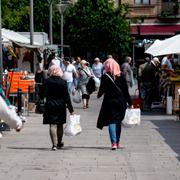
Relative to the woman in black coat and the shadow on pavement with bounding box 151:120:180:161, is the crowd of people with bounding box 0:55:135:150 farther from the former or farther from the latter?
the shadow on pavement with bounding box 151:120:180:161

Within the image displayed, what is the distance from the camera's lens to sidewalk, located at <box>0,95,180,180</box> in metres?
10.5

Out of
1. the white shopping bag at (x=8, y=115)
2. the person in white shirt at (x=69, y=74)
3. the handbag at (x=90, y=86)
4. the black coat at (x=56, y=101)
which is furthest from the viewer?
the person in white shirt at (x=69, y=74)

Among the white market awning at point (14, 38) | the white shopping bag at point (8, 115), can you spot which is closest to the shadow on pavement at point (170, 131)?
the white market awning at point (14, 38)

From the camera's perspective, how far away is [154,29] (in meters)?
56.0

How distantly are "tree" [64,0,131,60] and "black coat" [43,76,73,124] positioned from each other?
33.2 m

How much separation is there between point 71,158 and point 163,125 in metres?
6.31

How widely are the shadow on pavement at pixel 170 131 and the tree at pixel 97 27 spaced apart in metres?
27.9

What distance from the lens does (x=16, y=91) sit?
66.7 ft

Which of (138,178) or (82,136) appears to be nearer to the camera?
(138,178)

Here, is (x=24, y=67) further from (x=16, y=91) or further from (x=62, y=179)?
(x=62, y=179)

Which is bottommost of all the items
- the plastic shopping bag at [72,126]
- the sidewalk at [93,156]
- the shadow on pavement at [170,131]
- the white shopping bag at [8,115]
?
the shadow on pavement at [170,131]

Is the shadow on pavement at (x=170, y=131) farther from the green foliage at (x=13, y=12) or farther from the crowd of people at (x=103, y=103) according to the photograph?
the green foliage at (x=13, y=12)

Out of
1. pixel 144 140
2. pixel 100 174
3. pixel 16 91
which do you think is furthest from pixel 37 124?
pixel 100 174

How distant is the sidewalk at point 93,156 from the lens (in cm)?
1051
